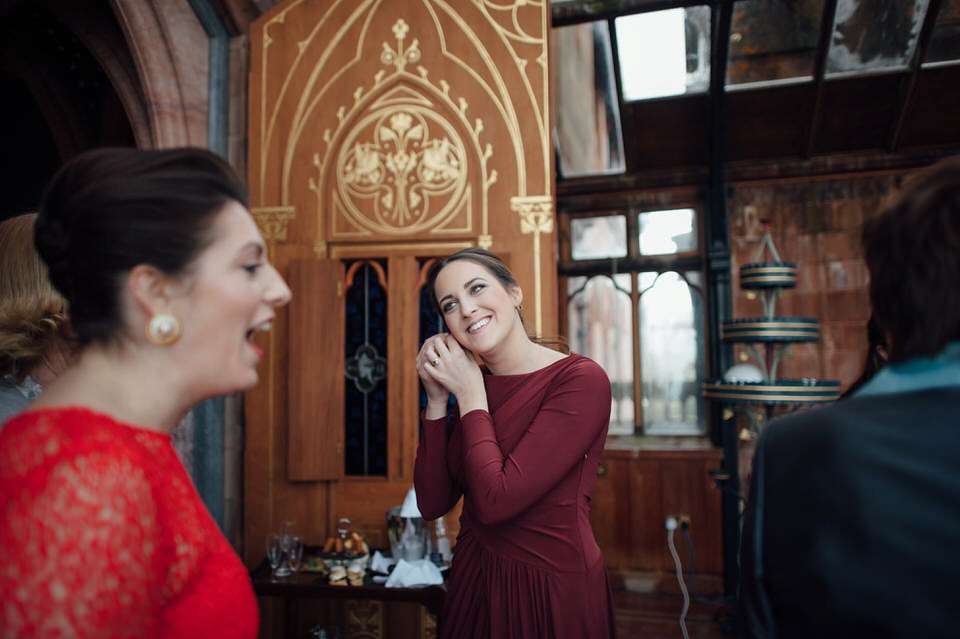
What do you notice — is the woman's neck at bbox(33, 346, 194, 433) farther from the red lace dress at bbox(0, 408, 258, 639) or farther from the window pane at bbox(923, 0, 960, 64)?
the window pane at bbox(923, 0, 960, 64)

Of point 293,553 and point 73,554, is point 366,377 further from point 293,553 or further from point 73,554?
point 73,554

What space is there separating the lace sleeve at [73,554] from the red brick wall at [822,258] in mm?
4614

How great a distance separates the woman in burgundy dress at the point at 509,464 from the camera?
1.26m

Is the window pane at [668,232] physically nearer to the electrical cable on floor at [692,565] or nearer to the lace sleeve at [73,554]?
the electrical cable on floor at [692,565]

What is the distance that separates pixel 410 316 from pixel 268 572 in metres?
1.45

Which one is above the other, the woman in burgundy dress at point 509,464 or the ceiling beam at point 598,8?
A: the ceiling beam at point 598,8

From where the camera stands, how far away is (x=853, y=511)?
711 mm

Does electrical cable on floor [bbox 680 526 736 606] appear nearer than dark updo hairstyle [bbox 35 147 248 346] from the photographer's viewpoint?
No

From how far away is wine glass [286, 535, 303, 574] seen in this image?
287 cm

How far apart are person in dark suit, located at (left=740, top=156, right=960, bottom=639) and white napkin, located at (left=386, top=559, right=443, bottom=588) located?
2124 mm

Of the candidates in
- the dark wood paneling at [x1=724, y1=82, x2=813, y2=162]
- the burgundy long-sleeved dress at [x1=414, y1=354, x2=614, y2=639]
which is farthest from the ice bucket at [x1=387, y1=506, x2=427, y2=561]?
the dark wood paneling at [x1=724, y1=82, x2=813, y2=162]

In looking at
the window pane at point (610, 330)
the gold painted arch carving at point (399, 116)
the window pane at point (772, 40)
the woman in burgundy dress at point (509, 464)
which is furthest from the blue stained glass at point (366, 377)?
the window pane at point (772, 40)

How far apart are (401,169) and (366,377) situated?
1.16 metres

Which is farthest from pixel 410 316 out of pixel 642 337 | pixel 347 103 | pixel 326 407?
pixel 642 337
